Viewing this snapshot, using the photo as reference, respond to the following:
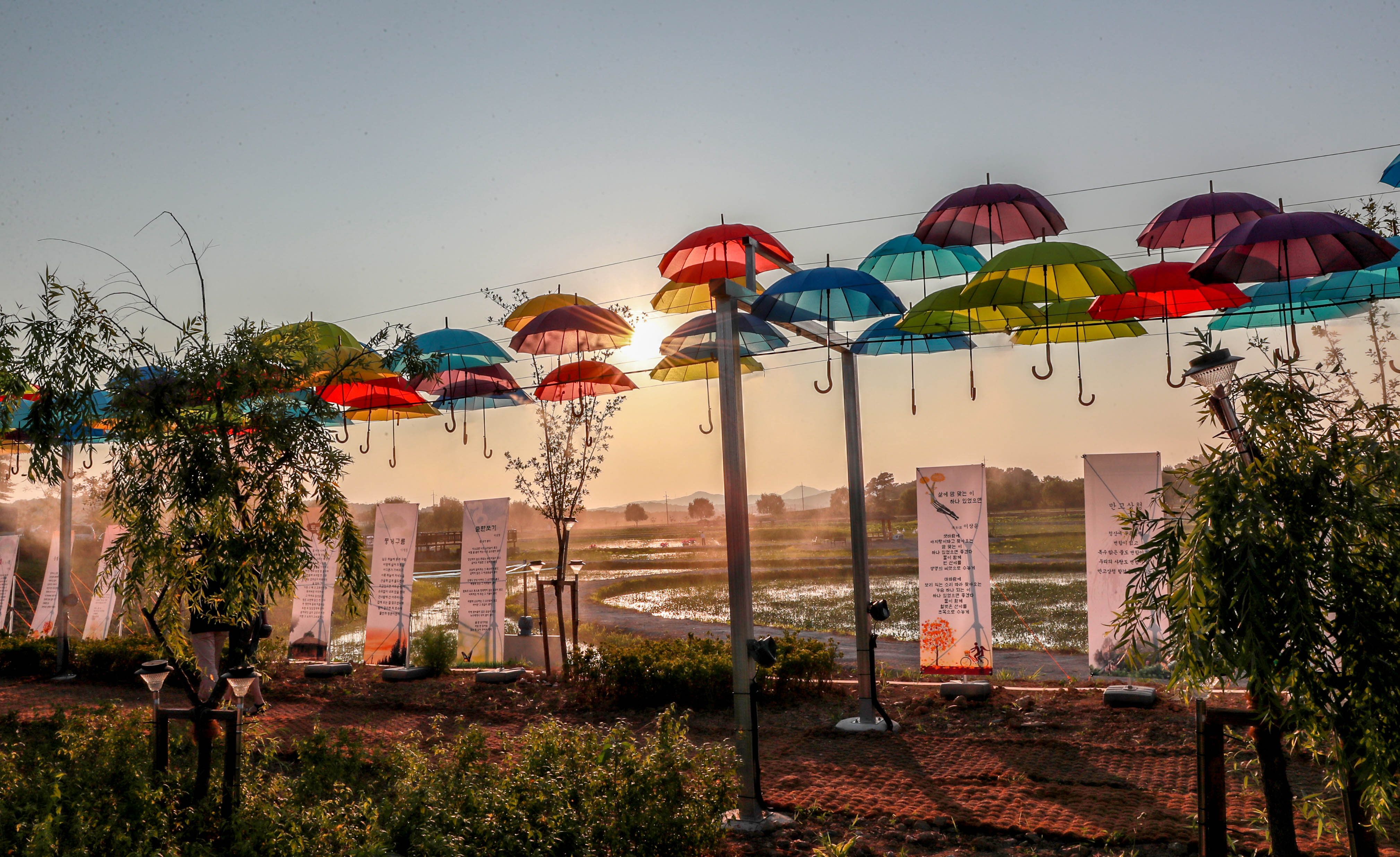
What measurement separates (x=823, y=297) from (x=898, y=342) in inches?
83.0

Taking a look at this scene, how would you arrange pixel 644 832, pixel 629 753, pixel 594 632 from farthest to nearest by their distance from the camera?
pixel 594 632 < pixel 629 753 < pixel 644 832

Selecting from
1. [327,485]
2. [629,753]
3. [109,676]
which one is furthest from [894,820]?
[109,676]

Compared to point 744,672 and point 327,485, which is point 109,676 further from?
point 744,672

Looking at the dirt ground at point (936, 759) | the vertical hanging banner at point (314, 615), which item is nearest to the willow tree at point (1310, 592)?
the dirt ground at point (936, 759)

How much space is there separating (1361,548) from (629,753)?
134 inches

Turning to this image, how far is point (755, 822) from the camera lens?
5.52 meters

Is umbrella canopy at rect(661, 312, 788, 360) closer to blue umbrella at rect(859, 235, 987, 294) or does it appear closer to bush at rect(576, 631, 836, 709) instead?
blue umbrella at rect(859, 235, 987, 294)

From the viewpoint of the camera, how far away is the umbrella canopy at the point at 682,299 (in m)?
8.51

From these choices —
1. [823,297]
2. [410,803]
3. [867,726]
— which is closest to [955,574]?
[867,726]

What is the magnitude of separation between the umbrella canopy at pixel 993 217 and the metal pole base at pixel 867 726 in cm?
415

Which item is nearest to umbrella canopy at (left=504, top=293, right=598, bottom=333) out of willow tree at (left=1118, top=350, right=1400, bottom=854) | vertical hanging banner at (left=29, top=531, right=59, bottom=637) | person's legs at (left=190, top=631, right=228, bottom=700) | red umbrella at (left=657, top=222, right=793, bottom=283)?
red umbrella at (left=657, top=222, right=793, bottom=283)

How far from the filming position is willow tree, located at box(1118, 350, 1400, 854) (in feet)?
9.64

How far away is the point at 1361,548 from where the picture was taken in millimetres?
3061

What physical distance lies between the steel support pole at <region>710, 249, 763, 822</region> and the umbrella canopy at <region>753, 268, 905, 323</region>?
738 mm
